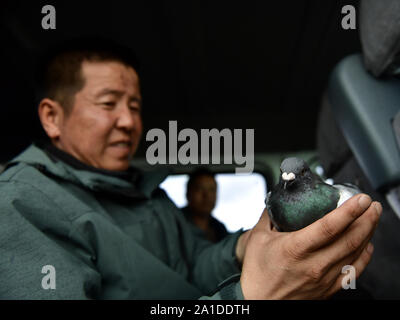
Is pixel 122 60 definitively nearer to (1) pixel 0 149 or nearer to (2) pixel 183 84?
(2) pixel 183 84

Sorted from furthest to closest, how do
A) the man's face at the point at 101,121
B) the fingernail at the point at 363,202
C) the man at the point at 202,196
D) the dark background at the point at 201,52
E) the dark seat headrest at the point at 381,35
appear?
the man at the point at 202,196
the dark background at the point at 201,52
the man's face at the point at 101,121
the dark seat headrest at the point at 381,35
the fingernail at the point at 363,202

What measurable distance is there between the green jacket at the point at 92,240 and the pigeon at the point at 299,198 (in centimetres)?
21

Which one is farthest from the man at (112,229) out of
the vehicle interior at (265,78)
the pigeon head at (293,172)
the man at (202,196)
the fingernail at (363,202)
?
the man at (202,196)

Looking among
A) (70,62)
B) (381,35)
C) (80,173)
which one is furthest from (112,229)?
(381,35)

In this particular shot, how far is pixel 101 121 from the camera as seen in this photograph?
1.35 m

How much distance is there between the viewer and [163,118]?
3.12m

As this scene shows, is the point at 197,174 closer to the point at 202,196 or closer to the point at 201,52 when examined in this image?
the point at 202,196

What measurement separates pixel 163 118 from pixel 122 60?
5.40 ft

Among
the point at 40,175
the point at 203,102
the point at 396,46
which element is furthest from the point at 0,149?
the point at 396,46

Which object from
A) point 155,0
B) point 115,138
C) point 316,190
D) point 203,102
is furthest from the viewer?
point 203,102

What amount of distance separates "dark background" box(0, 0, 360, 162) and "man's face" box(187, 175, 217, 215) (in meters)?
0.48

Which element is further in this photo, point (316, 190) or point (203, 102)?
point (203, 102)

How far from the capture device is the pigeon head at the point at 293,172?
3.02 ft

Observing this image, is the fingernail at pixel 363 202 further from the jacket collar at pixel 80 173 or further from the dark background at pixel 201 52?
the dark background at pixel 201 52
